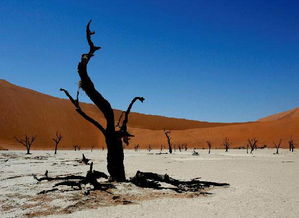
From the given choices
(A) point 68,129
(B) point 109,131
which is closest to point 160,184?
(B) point 109,131

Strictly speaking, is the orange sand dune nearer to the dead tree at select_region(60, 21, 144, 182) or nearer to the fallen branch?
the dead tree at select_region(60, 21, 144, 182)

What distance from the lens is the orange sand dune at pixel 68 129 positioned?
3022 inches

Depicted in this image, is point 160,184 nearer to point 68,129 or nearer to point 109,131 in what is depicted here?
point 109,131

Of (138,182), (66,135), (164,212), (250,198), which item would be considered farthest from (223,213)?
(66,135)

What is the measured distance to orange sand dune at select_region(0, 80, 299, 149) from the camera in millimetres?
76750

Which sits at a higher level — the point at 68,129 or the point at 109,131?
the point at 68,129

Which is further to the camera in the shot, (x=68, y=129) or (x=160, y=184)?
(x=68, y=129)

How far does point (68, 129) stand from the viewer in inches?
3482

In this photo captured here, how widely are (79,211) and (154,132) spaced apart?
3459 inches

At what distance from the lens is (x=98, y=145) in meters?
82.5

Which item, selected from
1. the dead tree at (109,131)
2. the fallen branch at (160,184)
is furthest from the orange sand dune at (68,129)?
the fallen branch at (160,184)

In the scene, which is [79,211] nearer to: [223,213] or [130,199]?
[130,199]

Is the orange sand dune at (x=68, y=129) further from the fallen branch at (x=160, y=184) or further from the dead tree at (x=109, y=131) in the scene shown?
the fallen branch at (x=160, y=184)

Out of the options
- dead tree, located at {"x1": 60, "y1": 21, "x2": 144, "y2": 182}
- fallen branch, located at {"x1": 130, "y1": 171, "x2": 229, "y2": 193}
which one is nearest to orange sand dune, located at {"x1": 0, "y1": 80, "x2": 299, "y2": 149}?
dead tree, located at {"x1": 60, "y1": 21, "x2": 144, "y2": 182}
